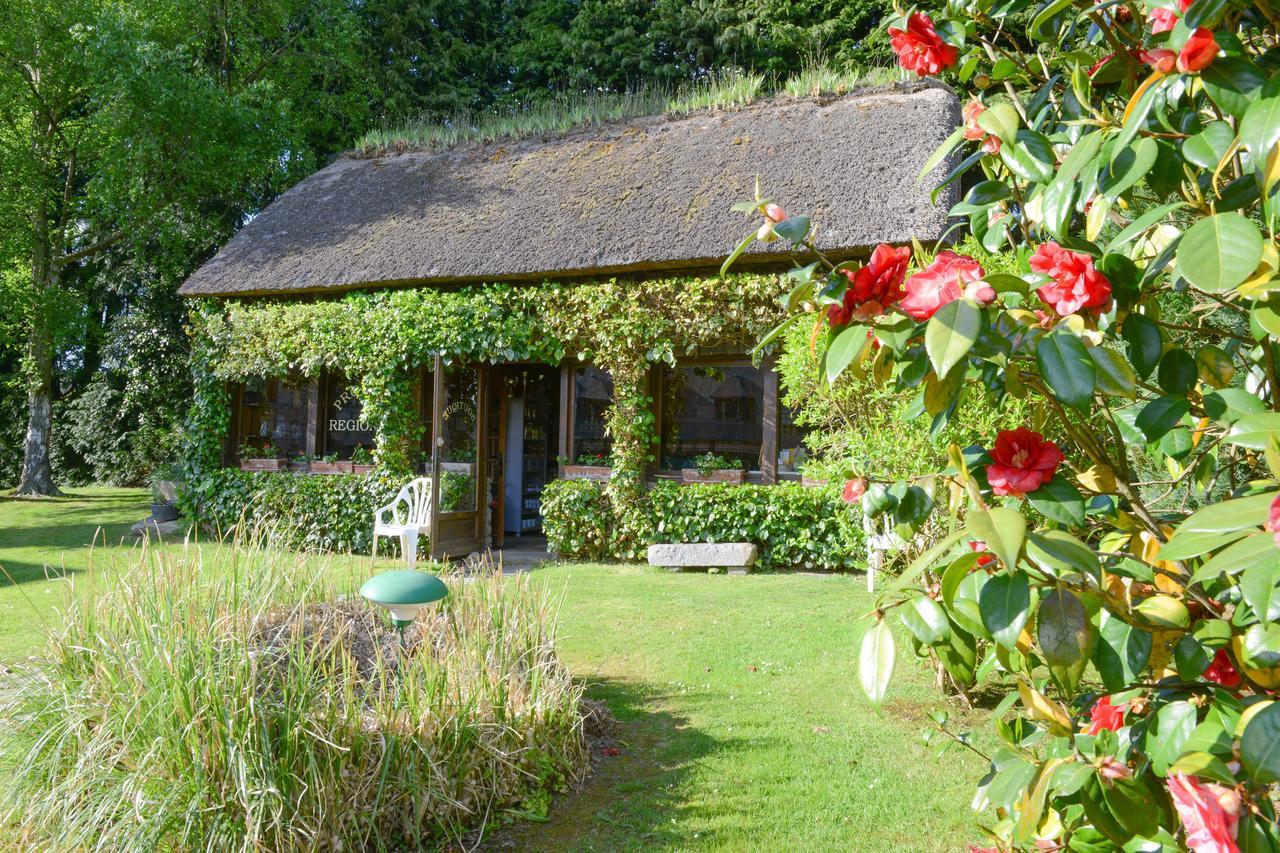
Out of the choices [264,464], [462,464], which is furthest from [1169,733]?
[264,464]

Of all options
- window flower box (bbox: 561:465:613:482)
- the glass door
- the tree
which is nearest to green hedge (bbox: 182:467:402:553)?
the glass door

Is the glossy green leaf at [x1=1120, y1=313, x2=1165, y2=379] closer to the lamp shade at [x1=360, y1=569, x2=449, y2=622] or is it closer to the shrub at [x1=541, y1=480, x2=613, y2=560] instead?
the lamp shade at [x1=360, y1=569, x2=449, y2=622]

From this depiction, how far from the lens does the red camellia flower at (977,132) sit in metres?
1.48

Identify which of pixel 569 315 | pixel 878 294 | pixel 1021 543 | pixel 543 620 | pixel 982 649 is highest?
pixel 569 315

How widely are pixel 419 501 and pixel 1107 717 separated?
8.12 m

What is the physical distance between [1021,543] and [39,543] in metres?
11.7

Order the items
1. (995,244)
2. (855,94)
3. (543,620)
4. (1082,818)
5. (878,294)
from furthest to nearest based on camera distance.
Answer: (855,94), (543,620), (995,244), (1082,818), (878,294)

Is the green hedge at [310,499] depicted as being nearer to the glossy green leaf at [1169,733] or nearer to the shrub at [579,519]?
the shrub at [579,519]

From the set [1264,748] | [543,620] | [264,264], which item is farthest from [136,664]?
[264,264]

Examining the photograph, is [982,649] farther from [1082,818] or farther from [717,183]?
[717,183]

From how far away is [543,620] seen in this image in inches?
153

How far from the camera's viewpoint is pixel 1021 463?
119cm

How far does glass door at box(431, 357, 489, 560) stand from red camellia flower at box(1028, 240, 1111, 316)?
26.0 ft

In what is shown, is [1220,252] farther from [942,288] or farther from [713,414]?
[713,414]
